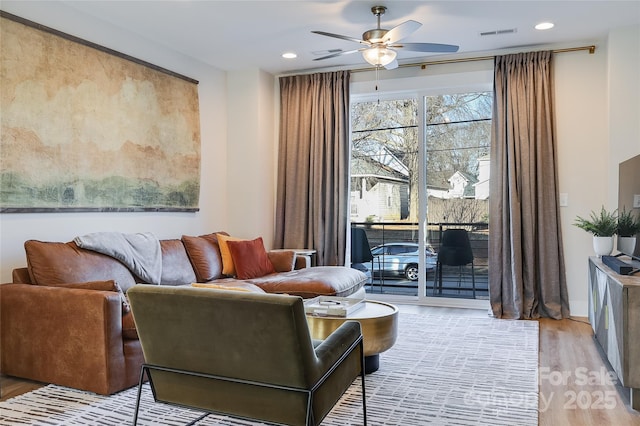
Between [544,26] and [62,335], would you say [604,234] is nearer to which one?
[544,26]

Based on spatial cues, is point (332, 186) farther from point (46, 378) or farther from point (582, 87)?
point (46, 378)

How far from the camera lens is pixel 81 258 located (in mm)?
3422

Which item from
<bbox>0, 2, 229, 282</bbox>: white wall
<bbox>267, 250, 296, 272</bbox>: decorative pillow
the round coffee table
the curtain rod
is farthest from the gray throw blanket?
the curtain rod

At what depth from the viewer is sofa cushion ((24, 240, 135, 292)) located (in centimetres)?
320

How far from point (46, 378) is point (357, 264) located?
3.57 metres

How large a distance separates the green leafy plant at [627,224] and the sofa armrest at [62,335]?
11.1ft

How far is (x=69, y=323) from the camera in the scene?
9.46 ft

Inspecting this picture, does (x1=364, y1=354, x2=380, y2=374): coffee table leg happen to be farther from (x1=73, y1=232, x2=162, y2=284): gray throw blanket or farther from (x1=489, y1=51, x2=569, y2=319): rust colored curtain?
(x1=489, y1=51, x2=569, y2=319): rust colored curtain

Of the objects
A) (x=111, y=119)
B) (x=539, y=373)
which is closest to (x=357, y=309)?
(x=539, y=373)

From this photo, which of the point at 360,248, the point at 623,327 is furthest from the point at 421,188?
the point at 623,327

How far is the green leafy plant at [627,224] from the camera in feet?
11.3

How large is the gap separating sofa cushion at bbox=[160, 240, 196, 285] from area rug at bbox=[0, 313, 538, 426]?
1.33 metres

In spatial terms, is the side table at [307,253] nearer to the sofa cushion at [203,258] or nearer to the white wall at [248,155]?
the white wall at [248,155]

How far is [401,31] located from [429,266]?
278cm
